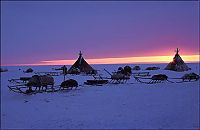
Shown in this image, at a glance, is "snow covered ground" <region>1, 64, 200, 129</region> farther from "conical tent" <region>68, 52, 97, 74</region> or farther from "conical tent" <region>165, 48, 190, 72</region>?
"conical tent" <region>165, 48, 190, 72</region>

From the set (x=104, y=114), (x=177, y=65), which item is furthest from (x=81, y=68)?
(x=104, y=114)

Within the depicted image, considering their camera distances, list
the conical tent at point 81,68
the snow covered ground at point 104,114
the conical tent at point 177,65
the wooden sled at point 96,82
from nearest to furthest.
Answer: the snow covered ground at point 104,114
the wooden sled at point 96,82
the conical tent at point 81,68
the conical tent at point 177,65

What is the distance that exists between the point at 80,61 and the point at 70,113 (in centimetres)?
3296

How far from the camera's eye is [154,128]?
975 cm

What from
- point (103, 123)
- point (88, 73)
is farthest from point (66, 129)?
point (88, 73)

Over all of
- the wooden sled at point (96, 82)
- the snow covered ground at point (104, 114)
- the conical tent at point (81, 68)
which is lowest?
Answer: the snow covered ground at point (104, 114)

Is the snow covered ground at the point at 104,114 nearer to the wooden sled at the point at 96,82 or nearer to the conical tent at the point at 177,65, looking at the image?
the wooden sled at the point at 96,82

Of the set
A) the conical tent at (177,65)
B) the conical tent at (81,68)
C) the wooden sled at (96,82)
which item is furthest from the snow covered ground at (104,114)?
the conical tent at (177,65)

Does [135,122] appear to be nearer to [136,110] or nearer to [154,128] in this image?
[154,128]

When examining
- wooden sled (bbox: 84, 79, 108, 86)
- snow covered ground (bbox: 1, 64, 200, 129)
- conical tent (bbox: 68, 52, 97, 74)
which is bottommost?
snow covered ground (bbox: 1, 64, 200, 129)

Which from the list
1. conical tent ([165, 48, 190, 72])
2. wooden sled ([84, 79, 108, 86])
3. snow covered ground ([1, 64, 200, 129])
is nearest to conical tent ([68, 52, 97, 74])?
conical tent ([165, 48, 190, 72])

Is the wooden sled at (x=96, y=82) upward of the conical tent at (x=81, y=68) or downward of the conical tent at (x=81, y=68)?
downward

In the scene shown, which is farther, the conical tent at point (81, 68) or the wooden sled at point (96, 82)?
the conical tent at point (81, 68)

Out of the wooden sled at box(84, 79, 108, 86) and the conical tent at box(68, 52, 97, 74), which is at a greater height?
the conical tent at box(68, 52, 97, 74)
